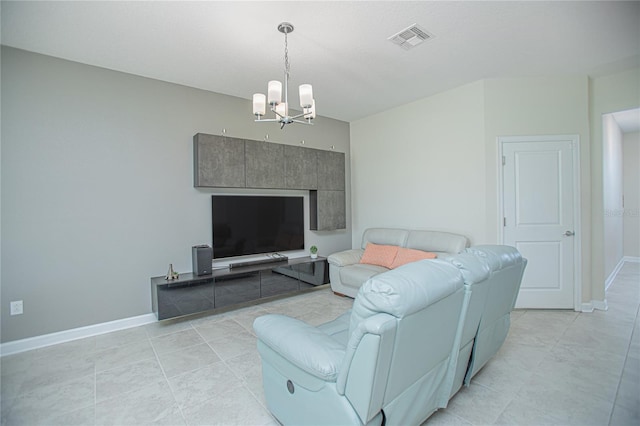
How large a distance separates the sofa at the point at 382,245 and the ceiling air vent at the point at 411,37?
2283 mm

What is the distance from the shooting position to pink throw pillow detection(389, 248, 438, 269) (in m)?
3.87

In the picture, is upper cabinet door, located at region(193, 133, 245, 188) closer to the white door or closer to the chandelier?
the chandelier

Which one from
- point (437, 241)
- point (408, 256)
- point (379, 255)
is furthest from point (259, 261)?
point (437, 241)

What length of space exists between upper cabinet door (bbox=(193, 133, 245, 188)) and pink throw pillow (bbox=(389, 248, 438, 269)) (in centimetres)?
225

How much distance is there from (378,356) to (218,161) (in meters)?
3.14

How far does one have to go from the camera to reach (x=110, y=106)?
3.25 m

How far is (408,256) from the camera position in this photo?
4016 millimetres

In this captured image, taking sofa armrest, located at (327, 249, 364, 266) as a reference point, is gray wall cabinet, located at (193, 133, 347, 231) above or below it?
above

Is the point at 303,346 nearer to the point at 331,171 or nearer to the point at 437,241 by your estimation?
the point at 437,241

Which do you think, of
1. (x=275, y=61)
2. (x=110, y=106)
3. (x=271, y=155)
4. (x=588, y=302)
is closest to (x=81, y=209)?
(x=110, y=106)

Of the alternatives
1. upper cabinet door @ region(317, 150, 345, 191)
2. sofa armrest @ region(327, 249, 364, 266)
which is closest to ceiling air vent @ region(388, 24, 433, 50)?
upper cabinet door @ region(317, 150, 345, 191)

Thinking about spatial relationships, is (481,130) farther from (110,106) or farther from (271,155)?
(110,106)

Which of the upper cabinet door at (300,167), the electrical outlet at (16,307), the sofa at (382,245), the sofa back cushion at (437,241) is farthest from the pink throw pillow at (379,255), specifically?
the electrical outlet at (16,307)

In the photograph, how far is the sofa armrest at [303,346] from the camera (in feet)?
4.51
